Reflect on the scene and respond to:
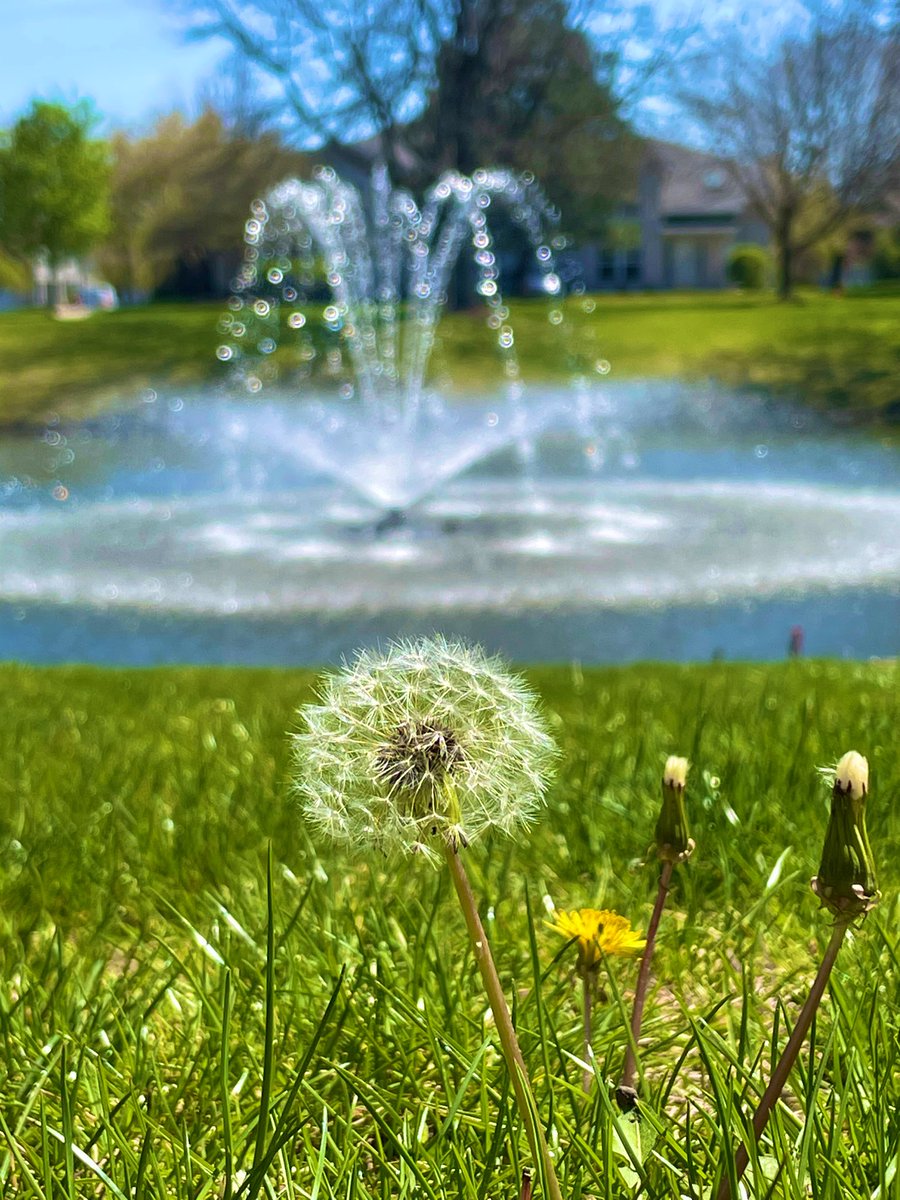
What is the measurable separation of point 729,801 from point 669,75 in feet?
69.0

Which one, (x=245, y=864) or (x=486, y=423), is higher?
(x=486, y=423)

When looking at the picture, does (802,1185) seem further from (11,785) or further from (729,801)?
(11,785)

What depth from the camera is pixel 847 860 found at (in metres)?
0.81

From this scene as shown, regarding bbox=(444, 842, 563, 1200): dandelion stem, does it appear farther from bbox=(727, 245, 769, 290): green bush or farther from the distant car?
the distant car

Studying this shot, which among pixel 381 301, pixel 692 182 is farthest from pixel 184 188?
pixel 692 182

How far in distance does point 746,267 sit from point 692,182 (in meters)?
1.94

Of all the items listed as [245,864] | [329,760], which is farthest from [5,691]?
[329,760]

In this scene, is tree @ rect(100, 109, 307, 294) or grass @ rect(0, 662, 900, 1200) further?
tree @ rect(100, 109, 307, 294)

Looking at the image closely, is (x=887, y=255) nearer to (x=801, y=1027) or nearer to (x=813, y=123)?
(x=813, y=123)

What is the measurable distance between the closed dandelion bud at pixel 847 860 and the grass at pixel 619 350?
20.0 metres

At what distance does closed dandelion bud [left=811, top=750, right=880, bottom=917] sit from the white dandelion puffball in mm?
226

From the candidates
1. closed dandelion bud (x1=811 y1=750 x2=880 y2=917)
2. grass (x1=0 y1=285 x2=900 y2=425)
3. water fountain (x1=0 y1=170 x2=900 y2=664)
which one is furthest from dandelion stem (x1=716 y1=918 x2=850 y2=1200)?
grass (x1=0 y1=285 x2=900 y2=425)

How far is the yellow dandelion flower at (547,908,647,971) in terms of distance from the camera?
1.08 metres

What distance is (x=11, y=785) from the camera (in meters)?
2.92
